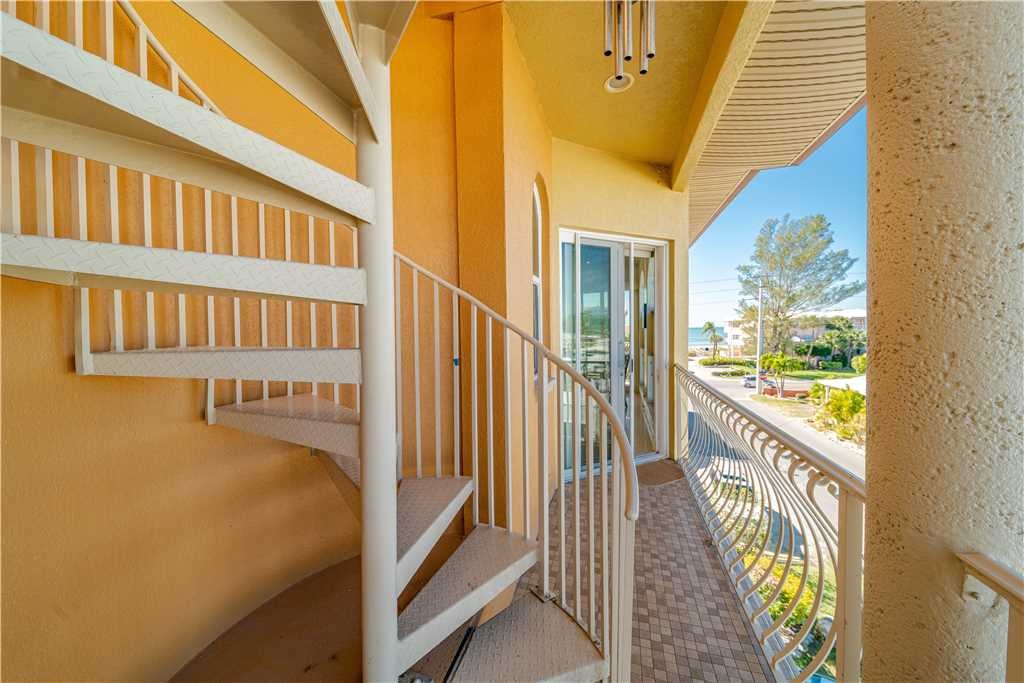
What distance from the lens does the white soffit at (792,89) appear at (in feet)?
6.24

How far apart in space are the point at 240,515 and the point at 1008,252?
7.82 feet

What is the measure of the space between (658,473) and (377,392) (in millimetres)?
3259

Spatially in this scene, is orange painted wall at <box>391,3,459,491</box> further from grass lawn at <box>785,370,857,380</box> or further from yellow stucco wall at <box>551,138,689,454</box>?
grass lawn at <box>785,370,857,380</box>

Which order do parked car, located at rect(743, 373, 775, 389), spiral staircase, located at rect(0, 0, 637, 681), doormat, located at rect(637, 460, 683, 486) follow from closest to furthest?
spiral staircase, located at rect(0, 0, 637, 681) < doormat, located at rect(637, 460, 683, 486) < parked car, located at rect(743, 373, 775, 389)

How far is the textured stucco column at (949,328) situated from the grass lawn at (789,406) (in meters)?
8.74

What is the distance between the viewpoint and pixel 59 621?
101 centimetres

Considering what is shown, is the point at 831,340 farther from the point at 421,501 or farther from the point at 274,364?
the point at 274,364

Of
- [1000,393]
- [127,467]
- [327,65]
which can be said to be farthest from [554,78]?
[127,467]

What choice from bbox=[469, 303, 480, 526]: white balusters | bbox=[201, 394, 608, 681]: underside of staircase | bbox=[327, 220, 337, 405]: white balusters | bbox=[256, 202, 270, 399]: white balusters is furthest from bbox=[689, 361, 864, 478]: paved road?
bbox=[256, 202, 270, 399]: white balusters

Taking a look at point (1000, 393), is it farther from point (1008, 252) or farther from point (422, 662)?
point (422, 662)

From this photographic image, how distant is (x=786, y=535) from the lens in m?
2.00

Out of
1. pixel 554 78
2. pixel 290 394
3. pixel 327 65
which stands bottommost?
pixel 290 394

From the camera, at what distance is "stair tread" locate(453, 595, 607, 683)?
1175mm

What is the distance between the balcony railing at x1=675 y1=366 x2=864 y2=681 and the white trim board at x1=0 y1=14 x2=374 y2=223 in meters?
1.63
